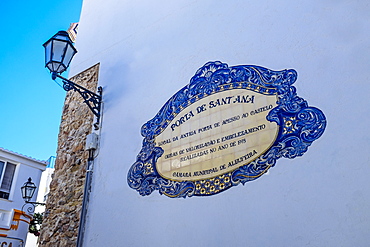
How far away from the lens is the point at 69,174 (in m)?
4.84

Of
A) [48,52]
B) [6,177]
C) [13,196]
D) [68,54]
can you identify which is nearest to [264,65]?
[68,54]

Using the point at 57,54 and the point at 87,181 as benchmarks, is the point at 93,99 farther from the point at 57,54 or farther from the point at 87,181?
the point at 87,181

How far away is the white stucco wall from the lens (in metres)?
2.80

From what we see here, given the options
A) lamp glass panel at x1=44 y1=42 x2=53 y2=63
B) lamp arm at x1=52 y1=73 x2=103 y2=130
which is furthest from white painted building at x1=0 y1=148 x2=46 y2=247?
lamp glass panel at x1=44 y1=42 x2=53 y2=63

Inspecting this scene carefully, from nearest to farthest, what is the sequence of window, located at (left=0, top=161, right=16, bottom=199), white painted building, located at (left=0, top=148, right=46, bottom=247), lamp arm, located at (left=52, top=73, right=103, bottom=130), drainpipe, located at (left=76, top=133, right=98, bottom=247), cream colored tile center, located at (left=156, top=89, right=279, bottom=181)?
cream colored tile center, located at (left=156, top=89, right=279, bottom=181)
drainpipe, located at (left=76, top=133, right=98, bottom=247)
lamp arm, located at (left=52, top=73, right=103, bottom=130)
white painted building, located at (left=0, top=148, right=46, bottom=247)
window, located at (left=0, top=161, right=16, bottom=199)

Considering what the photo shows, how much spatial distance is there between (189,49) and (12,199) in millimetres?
7364

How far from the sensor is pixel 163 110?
4188 mm

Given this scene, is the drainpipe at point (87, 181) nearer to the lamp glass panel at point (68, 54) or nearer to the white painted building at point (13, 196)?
the lamp glass panel at point (68, 54)

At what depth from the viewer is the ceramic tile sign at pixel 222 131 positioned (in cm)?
317

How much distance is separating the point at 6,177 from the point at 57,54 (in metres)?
6.49

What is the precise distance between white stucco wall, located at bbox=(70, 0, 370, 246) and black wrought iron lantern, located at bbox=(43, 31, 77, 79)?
82 centimetres

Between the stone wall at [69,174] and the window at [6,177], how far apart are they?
16.5ft

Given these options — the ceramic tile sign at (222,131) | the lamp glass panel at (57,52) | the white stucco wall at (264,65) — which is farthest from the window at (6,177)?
the ceramic tile sign at (222,131)

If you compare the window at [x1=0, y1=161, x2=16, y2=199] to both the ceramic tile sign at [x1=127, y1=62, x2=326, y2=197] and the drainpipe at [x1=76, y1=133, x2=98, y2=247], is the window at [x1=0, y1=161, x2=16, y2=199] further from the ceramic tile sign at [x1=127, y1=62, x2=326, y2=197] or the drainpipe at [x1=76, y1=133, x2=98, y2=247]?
the ceramic tile sign at [x1=127, y1=62, x2=326, y2=197]
